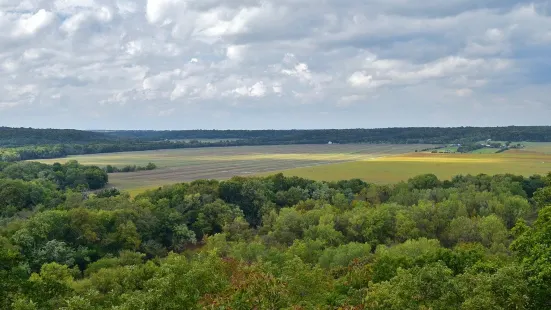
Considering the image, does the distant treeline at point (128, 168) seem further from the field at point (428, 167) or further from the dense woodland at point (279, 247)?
the field at point (428, 167)

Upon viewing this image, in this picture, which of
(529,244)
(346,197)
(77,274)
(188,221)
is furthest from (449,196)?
(77,274)

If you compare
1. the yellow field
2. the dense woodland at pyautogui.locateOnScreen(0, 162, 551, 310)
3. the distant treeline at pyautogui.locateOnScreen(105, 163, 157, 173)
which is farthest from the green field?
the dense woodland at pyautogui.locateOnScreen(0, 162, 551, 310)

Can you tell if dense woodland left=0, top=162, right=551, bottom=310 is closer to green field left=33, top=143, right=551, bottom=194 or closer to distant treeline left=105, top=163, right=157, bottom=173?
green field left=33, top=143, right=551, bottom=194

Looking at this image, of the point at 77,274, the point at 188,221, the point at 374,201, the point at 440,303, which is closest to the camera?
the point at 440,303

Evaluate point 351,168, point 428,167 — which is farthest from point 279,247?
point 428,167

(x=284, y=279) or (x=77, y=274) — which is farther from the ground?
(x=284, y=279)

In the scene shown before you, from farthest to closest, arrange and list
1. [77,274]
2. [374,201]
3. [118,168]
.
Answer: [118,168] → [374,201] → [77,274]

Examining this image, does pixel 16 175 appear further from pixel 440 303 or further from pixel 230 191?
pixel 440 303
